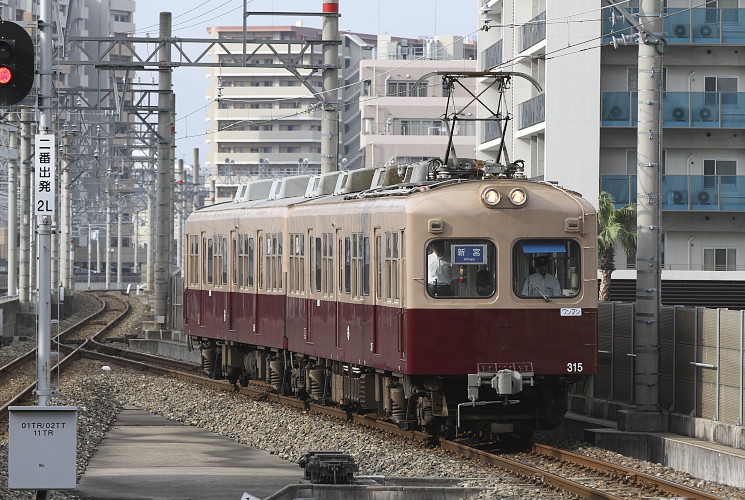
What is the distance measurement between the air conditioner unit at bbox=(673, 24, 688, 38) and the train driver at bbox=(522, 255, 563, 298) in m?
24.7

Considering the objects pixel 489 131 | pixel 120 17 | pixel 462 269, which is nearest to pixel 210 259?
pixel 462 269

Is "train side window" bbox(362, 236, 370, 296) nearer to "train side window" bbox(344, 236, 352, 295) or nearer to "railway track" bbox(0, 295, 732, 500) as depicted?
"train side window" bbox(344, 236, 352, 295)

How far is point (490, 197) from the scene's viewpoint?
16203mm

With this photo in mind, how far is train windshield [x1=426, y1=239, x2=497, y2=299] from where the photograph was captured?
16.1m

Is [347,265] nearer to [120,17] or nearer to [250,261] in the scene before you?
[250,261]

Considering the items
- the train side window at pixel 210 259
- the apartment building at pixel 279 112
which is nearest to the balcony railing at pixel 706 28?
the train side window at pixel 210 259

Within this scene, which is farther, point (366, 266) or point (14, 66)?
point (366, 266)

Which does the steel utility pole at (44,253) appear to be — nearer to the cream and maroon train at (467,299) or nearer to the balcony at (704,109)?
the cream and maroon train at (467,299)

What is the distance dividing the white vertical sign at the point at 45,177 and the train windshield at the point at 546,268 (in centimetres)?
565

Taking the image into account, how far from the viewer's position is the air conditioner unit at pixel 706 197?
3969cm

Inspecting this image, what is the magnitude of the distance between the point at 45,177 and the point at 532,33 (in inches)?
1147

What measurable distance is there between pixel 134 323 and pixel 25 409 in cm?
3862

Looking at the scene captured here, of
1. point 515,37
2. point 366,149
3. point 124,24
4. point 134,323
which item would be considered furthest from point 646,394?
point 124,24

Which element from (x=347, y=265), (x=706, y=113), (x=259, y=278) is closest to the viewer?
(x=347, y=265)
